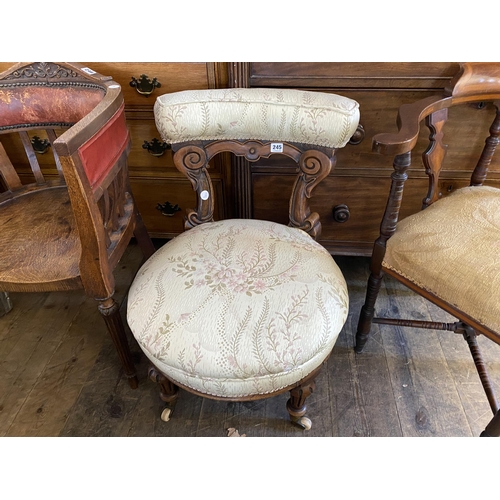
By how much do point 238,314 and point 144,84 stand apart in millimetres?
860

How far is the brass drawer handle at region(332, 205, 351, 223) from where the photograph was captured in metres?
1.47

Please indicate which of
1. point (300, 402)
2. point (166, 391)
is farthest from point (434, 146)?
point (166, 391)

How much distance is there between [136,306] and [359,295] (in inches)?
39.5

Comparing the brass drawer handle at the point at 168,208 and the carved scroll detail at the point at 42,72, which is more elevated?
the carved scroll detail at the point at 42,72

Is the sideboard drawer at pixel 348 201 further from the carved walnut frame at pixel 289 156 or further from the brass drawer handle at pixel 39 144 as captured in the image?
the brass drawer handle at pixel 39 144

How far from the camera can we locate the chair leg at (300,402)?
3.50ft

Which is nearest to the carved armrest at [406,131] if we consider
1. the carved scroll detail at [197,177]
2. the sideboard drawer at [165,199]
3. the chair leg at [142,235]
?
the carved scroll detail at [197,177]

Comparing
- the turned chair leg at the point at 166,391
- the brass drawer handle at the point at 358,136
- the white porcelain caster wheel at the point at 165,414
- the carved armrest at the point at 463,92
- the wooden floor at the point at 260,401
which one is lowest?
the wooden floor at the point at 260,401

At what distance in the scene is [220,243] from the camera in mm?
1080

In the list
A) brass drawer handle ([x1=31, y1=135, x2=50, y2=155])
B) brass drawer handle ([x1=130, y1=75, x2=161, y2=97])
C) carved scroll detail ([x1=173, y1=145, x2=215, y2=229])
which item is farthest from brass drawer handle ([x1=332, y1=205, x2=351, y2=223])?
brass drawer handle ([x1=31, y1=135, x2=50, y2=155])

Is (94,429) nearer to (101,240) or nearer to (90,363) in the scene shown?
(90,363)

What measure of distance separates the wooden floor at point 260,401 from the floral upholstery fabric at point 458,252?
47cm

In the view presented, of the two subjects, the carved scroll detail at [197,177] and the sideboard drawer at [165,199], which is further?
the sideboard drawer at [165,199]

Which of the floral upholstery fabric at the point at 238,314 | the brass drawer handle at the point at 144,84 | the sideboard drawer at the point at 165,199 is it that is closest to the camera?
the floral upholstery fabric at the point at 238,314
